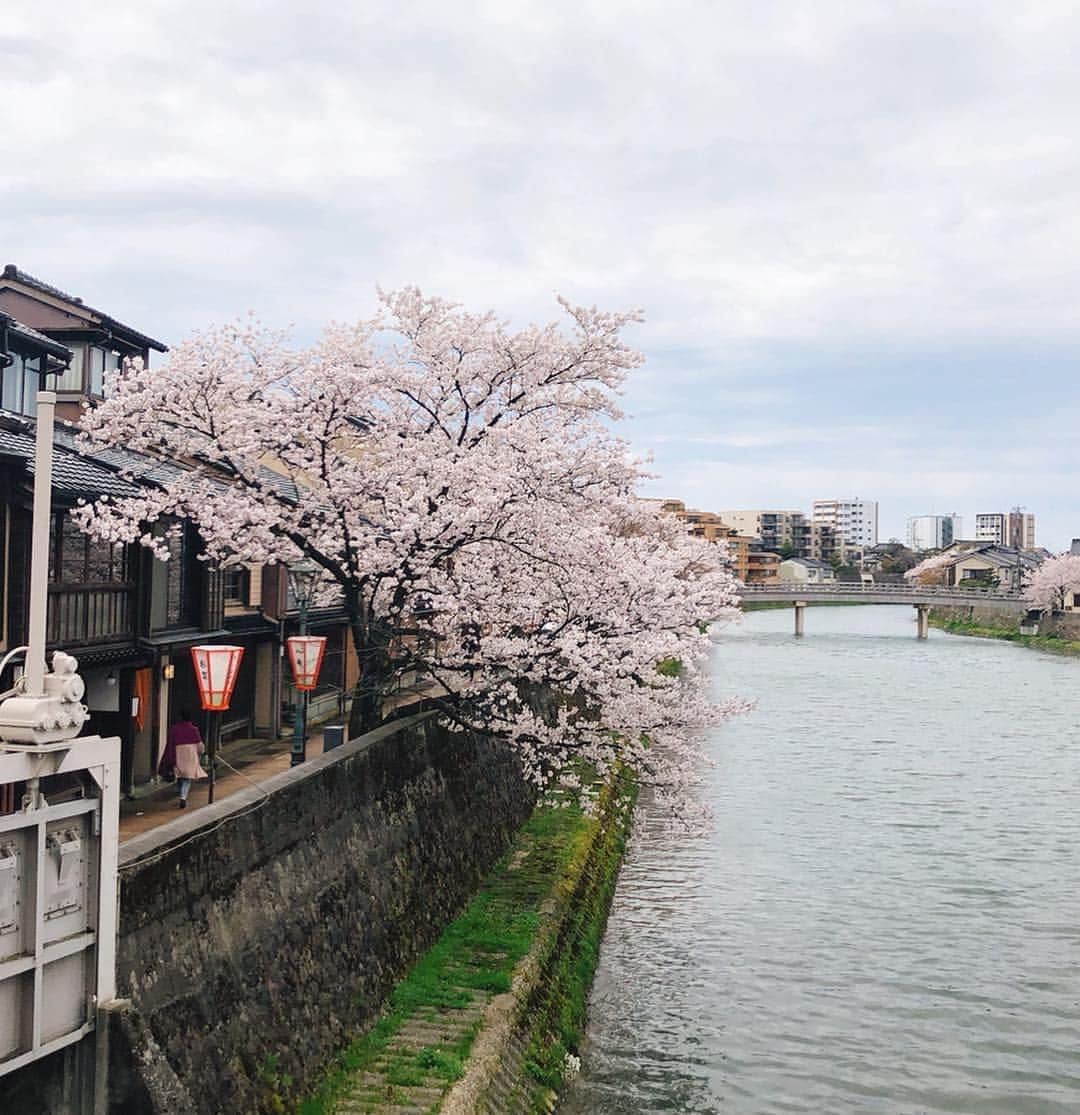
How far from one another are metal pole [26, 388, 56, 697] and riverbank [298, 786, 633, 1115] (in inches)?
172

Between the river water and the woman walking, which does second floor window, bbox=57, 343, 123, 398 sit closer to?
the woman walking

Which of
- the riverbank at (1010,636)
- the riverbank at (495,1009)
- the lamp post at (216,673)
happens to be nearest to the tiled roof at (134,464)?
the lamp post at (216,673)

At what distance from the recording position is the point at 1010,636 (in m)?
88.8

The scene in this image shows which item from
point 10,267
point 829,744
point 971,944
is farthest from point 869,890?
point 10,267

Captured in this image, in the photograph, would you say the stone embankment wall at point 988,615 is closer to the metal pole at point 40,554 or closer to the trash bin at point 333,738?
the trash bin at point 333,738

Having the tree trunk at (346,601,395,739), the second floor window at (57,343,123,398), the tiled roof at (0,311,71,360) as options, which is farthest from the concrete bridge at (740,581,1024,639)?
the tiled roof at (0,311,71,360)

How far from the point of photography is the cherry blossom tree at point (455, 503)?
16859 millimetres

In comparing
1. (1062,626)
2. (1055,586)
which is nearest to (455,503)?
(1062,626)

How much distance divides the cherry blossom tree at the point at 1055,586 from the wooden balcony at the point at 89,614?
3350 inches

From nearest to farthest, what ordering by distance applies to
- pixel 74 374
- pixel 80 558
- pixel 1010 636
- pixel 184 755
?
pixel 80 558 → pixel 184 755 → pixel 74 374 → pixel 1010 636

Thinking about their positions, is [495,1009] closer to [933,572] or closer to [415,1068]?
[415,1068]

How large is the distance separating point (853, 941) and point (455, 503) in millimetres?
9903

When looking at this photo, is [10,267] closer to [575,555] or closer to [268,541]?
[268,541]

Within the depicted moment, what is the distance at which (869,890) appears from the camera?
21.6m
